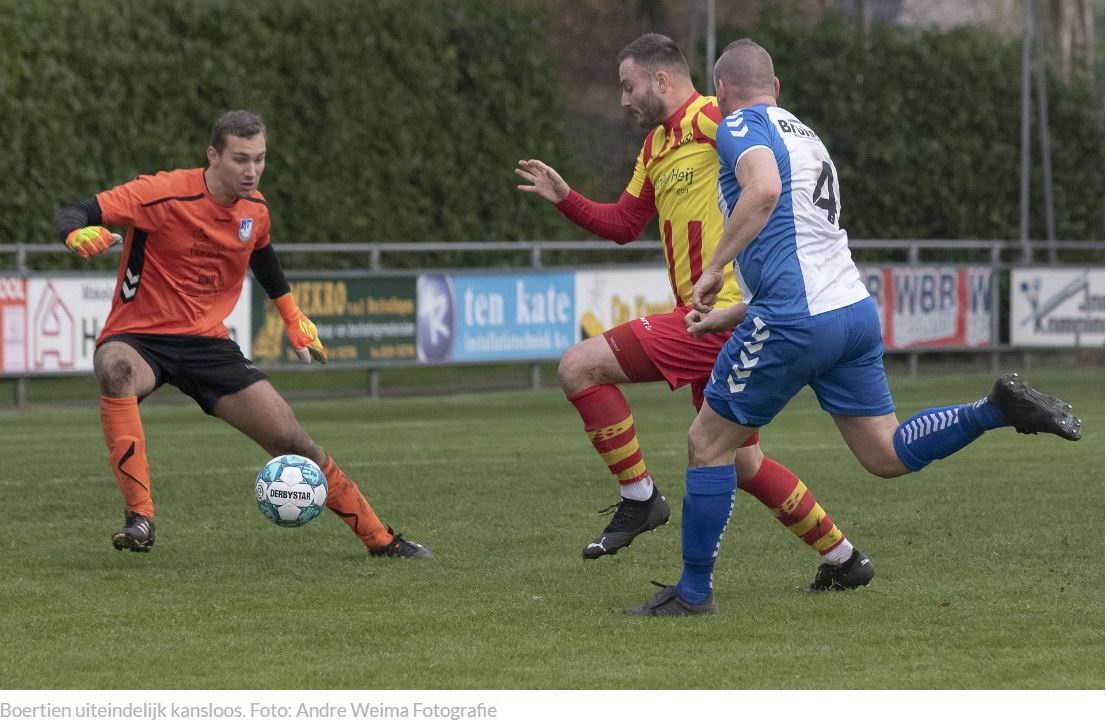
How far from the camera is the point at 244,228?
860 cm

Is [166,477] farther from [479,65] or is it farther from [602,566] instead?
[479,65]

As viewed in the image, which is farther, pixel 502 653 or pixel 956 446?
pixel 956 446

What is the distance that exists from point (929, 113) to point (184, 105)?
388 inches

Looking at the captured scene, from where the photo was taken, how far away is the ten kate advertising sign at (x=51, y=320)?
1614 cm

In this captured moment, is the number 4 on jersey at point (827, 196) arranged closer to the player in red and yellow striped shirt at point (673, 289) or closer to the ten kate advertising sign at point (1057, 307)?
the player in red and yellow striped shirt at point (673, 289)

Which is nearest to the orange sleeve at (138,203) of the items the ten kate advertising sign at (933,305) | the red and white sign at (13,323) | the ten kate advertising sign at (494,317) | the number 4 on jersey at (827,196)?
the number 4 on jersey at (827,196)

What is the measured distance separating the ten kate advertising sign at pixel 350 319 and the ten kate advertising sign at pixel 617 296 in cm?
178

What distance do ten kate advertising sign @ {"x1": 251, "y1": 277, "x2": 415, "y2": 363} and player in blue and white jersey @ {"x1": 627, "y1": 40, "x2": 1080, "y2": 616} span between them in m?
10.7

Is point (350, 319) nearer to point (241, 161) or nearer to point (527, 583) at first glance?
point (241, 161)

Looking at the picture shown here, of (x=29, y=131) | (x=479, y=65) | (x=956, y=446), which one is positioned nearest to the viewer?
(x=956, y=446)

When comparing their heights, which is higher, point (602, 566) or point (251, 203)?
point (251, 203)

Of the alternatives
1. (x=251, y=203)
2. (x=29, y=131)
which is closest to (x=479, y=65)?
(x=29, y=131)
